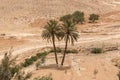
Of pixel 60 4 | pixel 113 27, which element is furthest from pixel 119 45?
pixel 60 4

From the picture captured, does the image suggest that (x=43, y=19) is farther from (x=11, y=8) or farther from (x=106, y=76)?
(x=106, y=76)

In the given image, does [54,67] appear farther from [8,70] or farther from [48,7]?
[48,7]

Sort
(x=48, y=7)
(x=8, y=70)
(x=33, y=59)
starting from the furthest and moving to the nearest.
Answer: (x=48, y=7) → (x=33, y=59) → (x=8, y=70)

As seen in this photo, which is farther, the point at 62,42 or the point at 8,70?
the point at 62,42

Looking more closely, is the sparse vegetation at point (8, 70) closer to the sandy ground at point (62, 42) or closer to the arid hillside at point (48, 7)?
the sandy ground at point (62, 42)

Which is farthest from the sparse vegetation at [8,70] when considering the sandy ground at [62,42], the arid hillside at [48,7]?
the arid hillside at [48,7]

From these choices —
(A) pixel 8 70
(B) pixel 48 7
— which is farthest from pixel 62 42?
(A) pixel 8 70

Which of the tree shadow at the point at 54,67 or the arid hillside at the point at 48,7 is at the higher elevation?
the arid hillside at the point at 48,7

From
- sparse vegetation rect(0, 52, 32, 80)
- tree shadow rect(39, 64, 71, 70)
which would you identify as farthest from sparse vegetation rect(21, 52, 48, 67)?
sparse vegetation rect(0, 52, 32, 80)

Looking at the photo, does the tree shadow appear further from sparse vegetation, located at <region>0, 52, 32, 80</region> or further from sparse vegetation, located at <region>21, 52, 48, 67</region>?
sparse vegetation, located at <region>0, 52, 32, 80</region>

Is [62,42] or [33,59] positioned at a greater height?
[62,42]

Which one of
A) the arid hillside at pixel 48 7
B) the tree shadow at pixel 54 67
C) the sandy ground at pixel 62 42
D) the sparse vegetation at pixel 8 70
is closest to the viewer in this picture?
the sparse vegetation at pixel 8 70

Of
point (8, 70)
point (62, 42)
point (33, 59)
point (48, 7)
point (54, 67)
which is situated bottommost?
point (54, 67)
